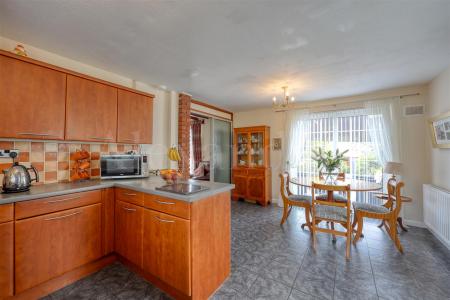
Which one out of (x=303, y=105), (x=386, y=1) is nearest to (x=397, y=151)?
(x=303, y=105)

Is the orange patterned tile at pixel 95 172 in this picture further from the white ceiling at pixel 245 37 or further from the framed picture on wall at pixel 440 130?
the framed picture on wall at pixel 440 130

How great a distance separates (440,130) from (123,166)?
4360 mm

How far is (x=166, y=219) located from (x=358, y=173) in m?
3.80

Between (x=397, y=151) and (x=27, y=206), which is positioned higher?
(x=397, y=151)

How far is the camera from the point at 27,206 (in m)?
1.53

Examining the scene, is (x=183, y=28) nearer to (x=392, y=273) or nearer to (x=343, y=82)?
(x=343, y=82)

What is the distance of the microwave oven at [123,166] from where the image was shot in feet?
7.55

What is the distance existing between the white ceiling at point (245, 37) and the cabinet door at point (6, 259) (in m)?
1.71

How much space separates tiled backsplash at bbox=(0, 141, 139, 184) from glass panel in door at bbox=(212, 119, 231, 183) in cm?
265

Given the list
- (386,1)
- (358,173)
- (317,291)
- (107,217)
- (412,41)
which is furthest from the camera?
(358,173)

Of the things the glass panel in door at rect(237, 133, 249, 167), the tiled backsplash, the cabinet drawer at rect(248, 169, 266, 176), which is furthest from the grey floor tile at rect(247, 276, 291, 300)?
the glass panel in door at rect(237, 133, 249, 167)

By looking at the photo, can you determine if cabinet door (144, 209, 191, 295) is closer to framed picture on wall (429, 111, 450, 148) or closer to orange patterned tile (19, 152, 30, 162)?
orange patterned tile (19, 152, 30, 162)

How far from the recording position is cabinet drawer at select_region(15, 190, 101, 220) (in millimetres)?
1509

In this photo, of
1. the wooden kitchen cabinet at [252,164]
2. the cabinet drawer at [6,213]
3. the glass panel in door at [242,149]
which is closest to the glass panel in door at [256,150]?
the wooden kitchen cabinet at [252,164]
